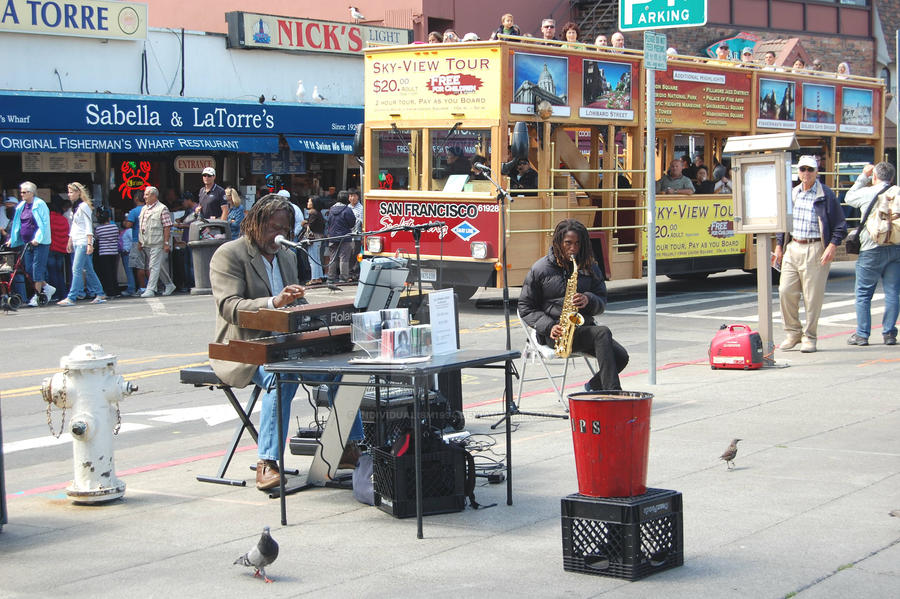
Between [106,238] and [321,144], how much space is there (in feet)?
19.6

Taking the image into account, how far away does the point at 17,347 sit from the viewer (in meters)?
14.0

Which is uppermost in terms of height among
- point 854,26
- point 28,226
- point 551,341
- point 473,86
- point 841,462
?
point 854,26

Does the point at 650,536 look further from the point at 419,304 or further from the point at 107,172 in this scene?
the point at 107,172

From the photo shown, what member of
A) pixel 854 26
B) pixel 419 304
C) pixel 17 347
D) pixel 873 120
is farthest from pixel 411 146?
pixel 854 26

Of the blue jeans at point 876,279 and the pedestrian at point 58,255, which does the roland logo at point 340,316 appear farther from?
the pedestrian at point 58,255

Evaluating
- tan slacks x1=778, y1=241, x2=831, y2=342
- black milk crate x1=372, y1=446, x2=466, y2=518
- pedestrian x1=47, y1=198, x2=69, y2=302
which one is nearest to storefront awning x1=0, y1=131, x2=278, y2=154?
pedestrian x1=47, y1=198, x2=69, y2=302

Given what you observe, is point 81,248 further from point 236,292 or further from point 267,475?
point 267,475

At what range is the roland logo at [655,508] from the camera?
16.9 feet

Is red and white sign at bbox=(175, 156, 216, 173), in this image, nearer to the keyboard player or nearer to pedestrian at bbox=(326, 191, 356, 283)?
pedestrian at bbox=(326, 191, 356, 283)

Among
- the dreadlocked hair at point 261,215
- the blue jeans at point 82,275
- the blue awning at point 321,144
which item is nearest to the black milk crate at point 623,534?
the dreadlocked hair at point 261,215

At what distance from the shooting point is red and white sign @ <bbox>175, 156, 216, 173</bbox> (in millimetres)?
23469

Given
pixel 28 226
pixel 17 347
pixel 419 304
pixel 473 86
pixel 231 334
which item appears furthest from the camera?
pixel 28 226

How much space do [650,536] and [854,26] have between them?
34886 mm

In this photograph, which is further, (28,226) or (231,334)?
(28,226)
